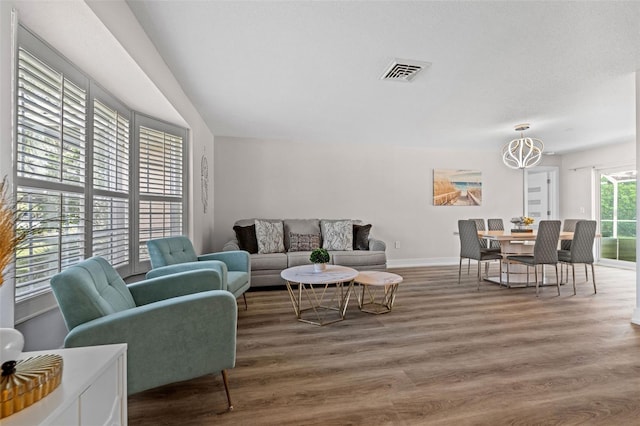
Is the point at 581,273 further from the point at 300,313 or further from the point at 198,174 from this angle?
the point at 198,174

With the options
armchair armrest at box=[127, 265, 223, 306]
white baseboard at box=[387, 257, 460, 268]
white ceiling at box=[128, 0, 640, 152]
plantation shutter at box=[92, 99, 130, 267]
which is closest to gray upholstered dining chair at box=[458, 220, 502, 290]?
white baseboard at box=[387, 257, 460, 268]

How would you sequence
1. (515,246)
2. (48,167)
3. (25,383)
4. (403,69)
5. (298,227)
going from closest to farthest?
(25,383)
(48,167)
(403,69)
(515,246)
(298,227)

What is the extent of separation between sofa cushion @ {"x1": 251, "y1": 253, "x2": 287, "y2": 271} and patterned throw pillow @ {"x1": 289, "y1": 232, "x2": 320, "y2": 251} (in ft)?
1.52

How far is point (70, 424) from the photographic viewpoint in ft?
2.82

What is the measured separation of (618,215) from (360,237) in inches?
210

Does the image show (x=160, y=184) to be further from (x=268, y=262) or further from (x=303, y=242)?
(x=303, y=242)

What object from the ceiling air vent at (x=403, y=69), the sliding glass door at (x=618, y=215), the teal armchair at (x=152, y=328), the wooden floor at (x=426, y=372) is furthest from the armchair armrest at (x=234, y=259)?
the sliding glass door at (x=618, y=215)

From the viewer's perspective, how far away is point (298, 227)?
16.2 feet

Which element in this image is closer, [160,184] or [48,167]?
[48,167]

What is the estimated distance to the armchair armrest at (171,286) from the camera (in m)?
2.01

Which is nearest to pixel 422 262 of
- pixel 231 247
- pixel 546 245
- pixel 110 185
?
pixel 546 245

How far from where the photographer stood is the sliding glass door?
5664mm

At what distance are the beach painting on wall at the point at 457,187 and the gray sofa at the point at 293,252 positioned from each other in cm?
199

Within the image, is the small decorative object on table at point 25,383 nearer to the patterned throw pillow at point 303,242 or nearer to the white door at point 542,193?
the patterned throw pillow at point 303,242
